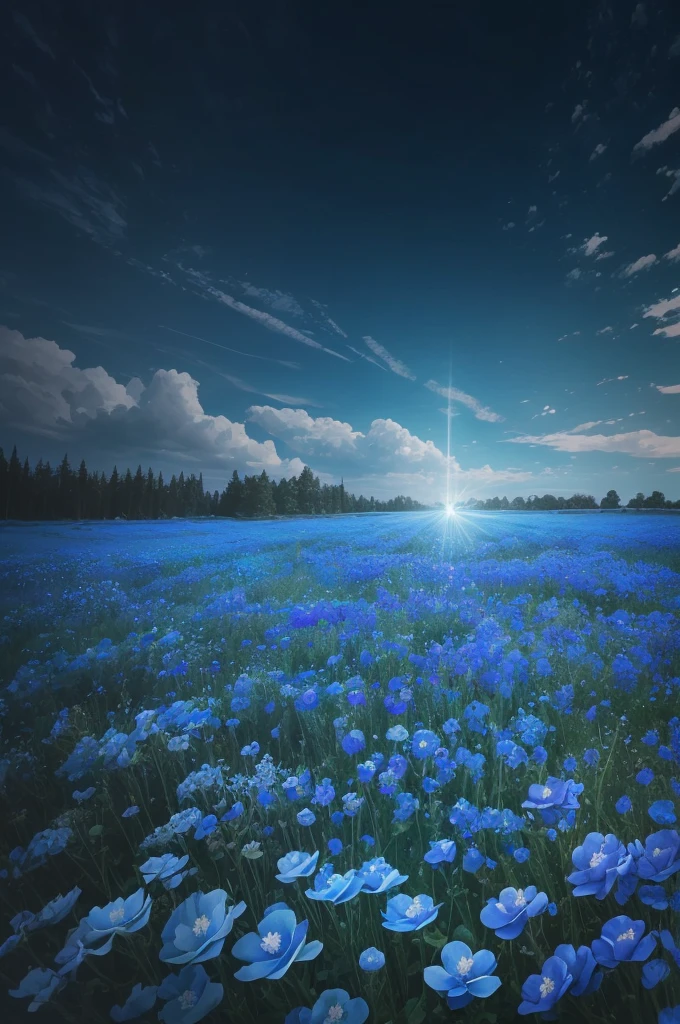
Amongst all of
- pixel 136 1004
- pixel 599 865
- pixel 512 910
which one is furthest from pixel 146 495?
pixel 599 865

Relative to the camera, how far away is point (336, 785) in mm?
2184

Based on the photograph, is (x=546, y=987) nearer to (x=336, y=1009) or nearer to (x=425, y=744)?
(x=336, y=1009)

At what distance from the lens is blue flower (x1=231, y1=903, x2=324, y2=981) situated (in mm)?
1038

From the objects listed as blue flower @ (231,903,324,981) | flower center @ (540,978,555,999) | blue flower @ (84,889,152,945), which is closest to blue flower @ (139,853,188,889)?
blue flower @ (84,889,152,945)

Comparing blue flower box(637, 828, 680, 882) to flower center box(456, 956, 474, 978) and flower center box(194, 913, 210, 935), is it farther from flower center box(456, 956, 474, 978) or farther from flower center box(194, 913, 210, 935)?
flower center box(194, 913, 210, 935)

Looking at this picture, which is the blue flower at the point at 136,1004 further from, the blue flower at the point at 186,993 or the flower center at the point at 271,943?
→ the flower center at the point at 271,943

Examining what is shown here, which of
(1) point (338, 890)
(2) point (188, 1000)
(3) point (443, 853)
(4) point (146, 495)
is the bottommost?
(2) point (188, 1000)

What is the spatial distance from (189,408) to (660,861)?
14.7ft

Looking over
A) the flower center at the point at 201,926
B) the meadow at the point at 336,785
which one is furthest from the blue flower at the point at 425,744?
the flower center at the point at 201,926

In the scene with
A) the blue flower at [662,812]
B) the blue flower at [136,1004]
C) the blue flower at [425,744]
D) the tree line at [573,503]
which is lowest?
the blue flower at [136,1004]

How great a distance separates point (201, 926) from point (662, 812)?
1578 mm

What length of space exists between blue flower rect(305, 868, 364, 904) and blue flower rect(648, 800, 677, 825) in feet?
3.46

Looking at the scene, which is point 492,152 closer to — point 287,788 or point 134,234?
point 134,234

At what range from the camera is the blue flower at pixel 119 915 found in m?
1.22
